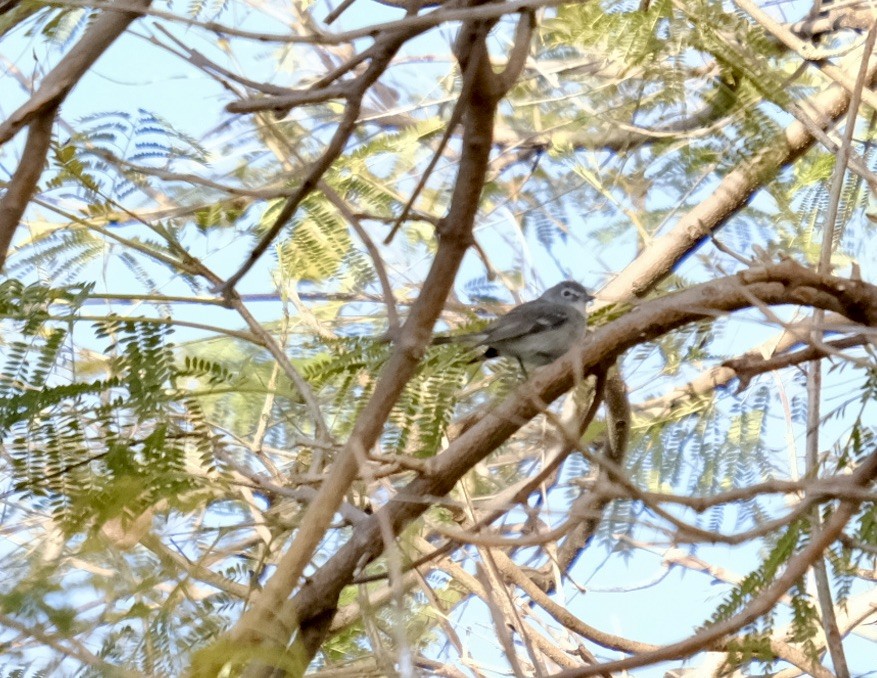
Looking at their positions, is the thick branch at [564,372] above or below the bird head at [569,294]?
below

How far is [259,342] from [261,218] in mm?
987

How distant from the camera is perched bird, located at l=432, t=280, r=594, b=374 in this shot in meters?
3.55

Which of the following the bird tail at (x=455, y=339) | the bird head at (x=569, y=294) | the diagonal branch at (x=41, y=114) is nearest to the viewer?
the diagonal branch at (x=41, y=114)

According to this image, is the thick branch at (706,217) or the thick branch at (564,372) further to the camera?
the thick branch at (706,217)

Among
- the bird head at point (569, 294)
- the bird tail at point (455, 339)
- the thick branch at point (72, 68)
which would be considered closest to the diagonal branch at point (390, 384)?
the thick branch at point (72, 68)

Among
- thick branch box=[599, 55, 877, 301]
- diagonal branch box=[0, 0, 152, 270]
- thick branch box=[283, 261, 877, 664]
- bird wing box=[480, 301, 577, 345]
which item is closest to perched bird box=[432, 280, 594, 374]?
bird wing box=[480, 301, 577, 345]

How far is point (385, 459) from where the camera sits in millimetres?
2012

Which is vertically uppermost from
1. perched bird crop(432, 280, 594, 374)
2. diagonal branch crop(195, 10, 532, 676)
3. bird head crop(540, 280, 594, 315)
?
bird head crop(540, 280, 594, 315)

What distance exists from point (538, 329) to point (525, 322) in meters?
0.29

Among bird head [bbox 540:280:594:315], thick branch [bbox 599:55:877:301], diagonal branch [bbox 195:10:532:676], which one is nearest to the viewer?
diagonal branch [bbox 195:10:532:676]

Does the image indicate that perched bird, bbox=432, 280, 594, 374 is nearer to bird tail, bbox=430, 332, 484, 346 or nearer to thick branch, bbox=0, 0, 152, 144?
bird tail, bbox=430, 332, 484, 346

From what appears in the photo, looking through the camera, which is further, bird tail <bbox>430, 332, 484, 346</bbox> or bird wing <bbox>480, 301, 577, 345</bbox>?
bird wing <bbox>480, 301, 577, 345</bbox>

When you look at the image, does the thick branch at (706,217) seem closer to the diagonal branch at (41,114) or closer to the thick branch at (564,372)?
the thick branch at (564,372)

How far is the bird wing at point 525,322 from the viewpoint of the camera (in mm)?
3582
